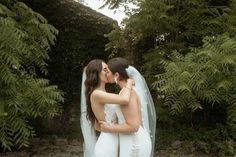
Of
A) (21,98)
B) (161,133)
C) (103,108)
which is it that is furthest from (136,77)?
(161,133)

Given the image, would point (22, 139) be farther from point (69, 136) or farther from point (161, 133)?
point (161, 133)

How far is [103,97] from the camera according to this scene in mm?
5199

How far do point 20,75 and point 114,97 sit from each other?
422 cm

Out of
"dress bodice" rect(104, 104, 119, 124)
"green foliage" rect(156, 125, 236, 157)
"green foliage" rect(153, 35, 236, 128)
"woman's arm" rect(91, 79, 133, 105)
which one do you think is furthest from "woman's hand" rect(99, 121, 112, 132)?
"green foliage" rect(156, 125, 236, 157)

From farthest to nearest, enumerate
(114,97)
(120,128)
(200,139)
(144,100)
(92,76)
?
1. (200,139)
2. (144,100)
3. (92,76)
4. (120,128)
5. (114,97)

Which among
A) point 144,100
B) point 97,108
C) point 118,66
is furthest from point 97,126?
point 118,66

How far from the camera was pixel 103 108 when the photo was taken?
5.37 metres

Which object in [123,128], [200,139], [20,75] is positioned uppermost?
[20,75]

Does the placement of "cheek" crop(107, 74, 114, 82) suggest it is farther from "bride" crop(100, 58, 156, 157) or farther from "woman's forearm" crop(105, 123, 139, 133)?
"woman's forearm" crop(105, 123, 139, 133)

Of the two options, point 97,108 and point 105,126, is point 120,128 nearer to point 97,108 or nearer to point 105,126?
point 105,126

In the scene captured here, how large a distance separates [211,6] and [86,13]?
10.0 feet

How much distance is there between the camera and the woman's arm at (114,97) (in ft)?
16.8

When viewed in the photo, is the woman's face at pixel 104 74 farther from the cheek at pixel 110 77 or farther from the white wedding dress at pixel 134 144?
the white wedding dress at pixel 134 144

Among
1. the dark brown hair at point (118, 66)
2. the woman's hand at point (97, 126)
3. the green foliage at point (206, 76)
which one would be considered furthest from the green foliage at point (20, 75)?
the dark brown hair at point (118, 66)
